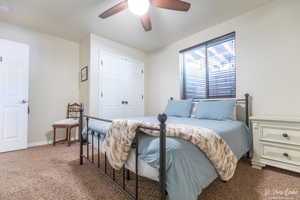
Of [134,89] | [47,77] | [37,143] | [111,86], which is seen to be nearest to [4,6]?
[47,77]

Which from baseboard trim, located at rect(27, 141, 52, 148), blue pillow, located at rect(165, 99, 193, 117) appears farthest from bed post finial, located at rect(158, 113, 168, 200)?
baseboard trim, located at rect(27, 141, 52, 148)

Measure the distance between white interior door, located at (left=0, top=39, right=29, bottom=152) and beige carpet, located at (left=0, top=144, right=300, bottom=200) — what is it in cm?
69

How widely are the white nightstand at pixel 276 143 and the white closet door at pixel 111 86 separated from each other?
9.16ft

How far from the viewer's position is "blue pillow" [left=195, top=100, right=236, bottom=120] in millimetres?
2467

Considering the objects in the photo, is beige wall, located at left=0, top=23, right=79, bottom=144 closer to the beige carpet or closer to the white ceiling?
the white ceiling

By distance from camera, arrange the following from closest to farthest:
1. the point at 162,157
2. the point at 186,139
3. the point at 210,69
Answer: the point at 162,157, the point at 186,139, the point at 210,69

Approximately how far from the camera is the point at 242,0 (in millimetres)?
2396

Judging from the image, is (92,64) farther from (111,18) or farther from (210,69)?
A: (210,69)

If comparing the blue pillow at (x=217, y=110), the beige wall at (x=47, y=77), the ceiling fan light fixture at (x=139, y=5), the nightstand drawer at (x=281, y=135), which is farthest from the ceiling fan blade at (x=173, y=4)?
the beige wall at (x=47, y=77)

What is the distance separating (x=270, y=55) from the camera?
8.00 ft

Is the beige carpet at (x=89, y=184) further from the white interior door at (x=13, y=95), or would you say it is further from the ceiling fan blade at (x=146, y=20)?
the ceiling fan blade at (x=146, y=20)

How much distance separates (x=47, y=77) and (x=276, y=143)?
428 centimetres

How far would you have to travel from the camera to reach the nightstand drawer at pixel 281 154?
1912mm

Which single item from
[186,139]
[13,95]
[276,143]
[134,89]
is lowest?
[276,143]
